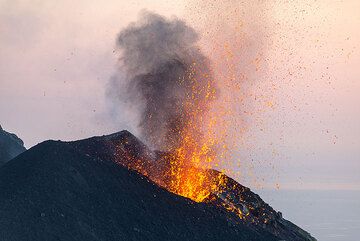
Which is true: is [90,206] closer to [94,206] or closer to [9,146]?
[94,206]

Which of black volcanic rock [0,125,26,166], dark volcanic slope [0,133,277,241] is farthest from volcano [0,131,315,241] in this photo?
black volcanic rock [0,125,26,166]

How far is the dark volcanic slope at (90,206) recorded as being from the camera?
30.0 metres

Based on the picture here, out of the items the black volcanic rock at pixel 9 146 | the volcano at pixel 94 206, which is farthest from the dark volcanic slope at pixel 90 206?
the black volcanic rock at pixel 9 146

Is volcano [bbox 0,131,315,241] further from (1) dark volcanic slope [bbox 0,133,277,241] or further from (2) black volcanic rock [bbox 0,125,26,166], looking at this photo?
(2) black volcanic rock [bbox 0,125,26,166]

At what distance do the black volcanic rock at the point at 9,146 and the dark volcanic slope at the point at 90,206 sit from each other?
23.7 metres

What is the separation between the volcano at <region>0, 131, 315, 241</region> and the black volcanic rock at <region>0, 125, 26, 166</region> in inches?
908

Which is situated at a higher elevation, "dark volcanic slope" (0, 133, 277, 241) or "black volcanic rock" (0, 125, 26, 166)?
"black volcanic rock" (0, 125, 26, 166)

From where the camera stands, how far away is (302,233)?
4606 centimetres

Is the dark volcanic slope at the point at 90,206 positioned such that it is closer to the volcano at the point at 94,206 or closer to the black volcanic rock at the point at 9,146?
the volcano at the point at 94,206

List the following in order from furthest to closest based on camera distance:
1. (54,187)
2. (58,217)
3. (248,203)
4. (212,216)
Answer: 1. (248,203)
2. (212,216)
3. (54,187)
4. (58,217)

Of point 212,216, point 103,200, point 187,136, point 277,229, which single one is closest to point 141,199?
point 103,200

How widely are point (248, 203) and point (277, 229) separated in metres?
3.64

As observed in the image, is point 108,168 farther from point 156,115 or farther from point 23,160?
point 156,115

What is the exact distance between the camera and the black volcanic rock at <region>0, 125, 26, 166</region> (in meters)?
60.2
